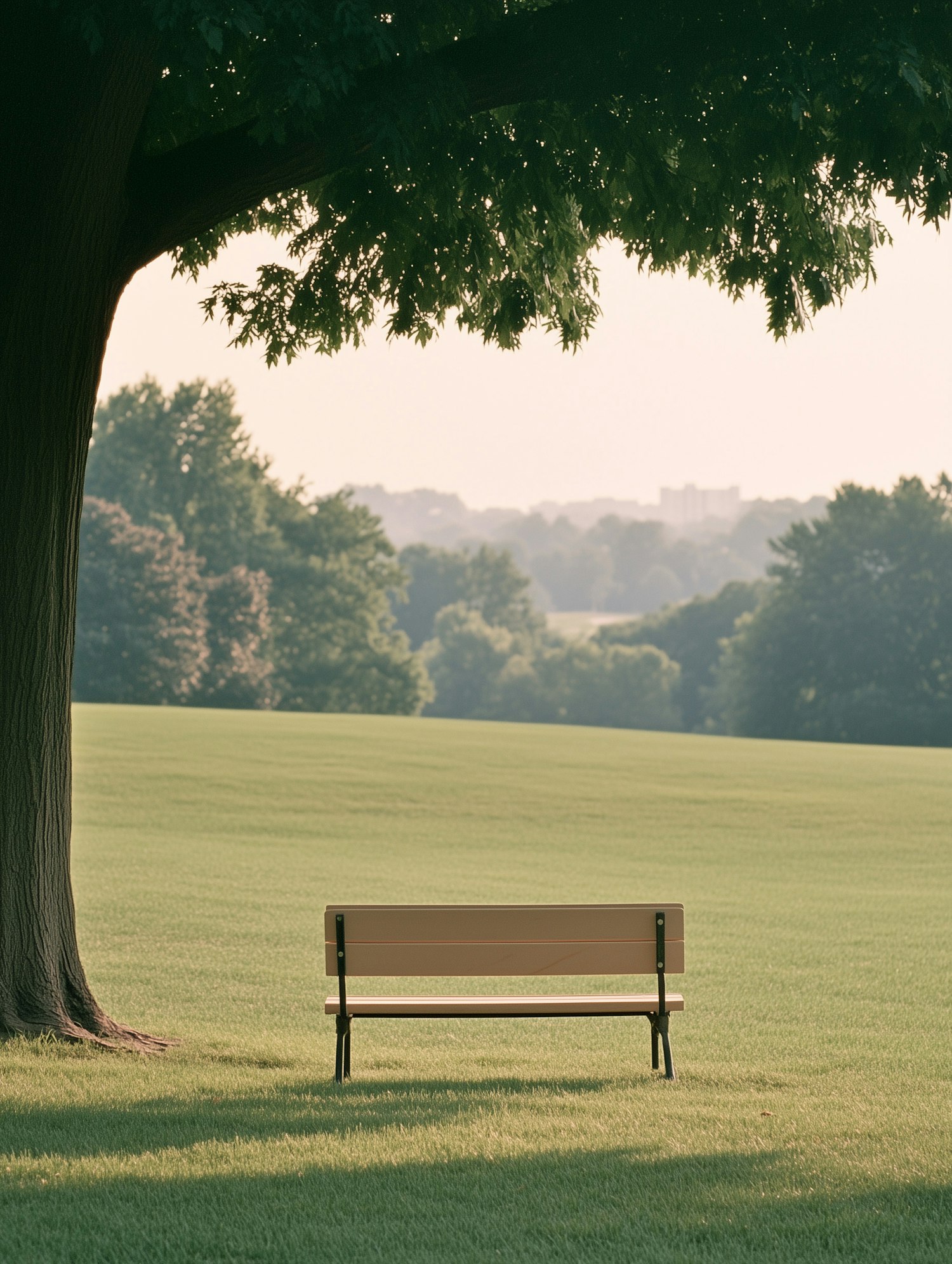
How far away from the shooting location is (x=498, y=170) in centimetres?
713

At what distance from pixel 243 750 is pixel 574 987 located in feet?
56.8

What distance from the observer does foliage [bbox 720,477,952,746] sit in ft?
211

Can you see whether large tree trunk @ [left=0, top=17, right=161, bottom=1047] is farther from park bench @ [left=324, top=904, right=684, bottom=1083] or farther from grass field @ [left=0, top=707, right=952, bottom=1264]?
park bench @ [left=324, top=904, right=684, bottom=1083]


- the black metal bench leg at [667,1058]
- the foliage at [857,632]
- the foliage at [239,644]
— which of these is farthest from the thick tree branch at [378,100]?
the foliage at [857,632]

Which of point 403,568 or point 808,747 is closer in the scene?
point 808,747

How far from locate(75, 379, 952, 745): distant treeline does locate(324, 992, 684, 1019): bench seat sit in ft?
176

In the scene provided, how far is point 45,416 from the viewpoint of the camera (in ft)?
21.9

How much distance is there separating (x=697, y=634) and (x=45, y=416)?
87993 millimetres

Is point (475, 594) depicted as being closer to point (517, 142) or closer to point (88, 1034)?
point (517, 142)

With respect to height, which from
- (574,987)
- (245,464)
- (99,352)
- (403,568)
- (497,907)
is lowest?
(574,987)

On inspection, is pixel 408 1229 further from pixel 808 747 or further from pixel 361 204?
pixel 808 747

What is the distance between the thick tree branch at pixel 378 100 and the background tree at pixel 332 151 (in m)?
0.01

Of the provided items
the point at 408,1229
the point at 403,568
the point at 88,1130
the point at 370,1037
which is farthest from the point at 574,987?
the point at 403,568

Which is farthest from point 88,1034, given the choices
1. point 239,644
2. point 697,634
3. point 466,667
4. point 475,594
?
point 475,594
